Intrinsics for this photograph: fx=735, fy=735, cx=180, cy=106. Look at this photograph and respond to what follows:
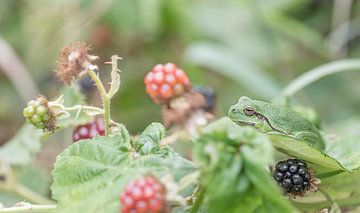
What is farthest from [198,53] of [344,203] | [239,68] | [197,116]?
[197,116]

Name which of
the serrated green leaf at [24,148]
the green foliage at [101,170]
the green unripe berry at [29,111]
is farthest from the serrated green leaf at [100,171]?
the serrated green leaf at [24,148]

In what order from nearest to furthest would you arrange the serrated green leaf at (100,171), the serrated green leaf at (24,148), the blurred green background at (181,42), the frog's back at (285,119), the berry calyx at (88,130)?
the serrated green leaf at (100,171) → the frog's back at (285,119) → the berry calyx at (88,130) → the serrated green leaf at (24,148) → the blurred green background at (181,42)

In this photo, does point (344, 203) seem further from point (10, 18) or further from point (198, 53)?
point (10, 18)

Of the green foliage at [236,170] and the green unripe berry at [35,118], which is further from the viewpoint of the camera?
the green unripe berry at [35,118]

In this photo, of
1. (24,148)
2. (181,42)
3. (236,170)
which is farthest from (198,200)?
(181,42)

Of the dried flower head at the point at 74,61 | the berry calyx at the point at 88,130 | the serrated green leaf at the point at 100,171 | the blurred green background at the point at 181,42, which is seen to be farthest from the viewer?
the blurred green background at the point at 181,42

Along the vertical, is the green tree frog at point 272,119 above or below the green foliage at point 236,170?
above

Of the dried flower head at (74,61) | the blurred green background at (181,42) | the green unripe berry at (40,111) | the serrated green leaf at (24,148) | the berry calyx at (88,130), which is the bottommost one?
the green unripe berry at (40,111)

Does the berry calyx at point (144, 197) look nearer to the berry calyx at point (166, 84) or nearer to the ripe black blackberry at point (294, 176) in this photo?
the berry calyx at point (166, 84)
